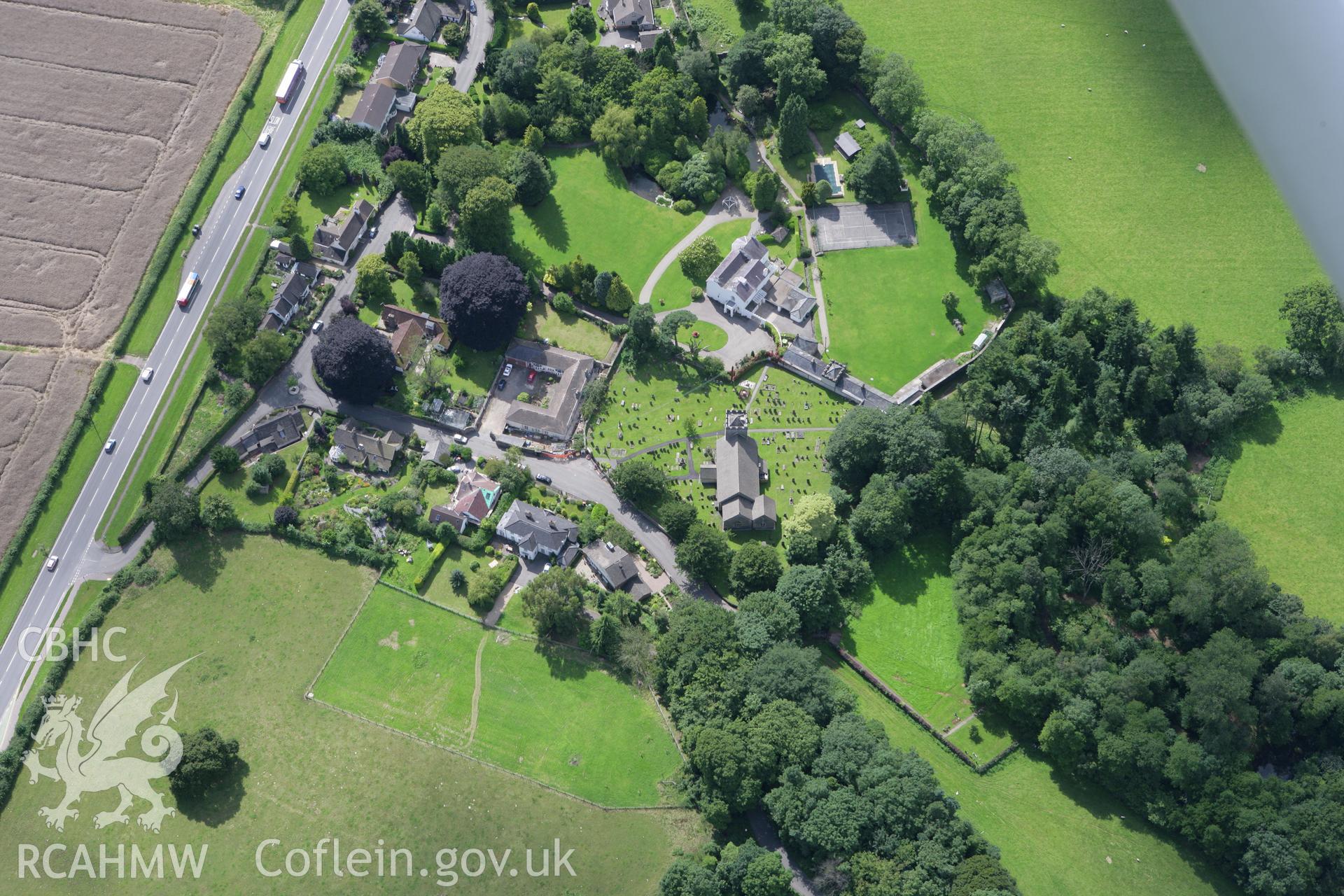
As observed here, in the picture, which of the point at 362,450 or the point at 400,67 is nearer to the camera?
the point at 362,450

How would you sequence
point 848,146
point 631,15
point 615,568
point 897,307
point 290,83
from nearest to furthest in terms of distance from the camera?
point 615,568 → point 897,307 → point 848,146 → point 290,83 → point 631,15

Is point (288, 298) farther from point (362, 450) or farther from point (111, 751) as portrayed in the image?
point (111, 751)

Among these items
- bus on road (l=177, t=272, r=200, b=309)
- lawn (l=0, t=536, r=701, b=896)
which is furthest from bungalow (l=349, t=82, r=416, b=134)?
lawn (l=0, t=536, r=701, b=896)

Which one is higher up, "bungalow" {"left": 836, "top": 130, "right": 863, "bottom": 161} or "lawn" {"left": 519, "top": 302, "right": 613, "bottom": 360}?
"bungalow" {"left": 836, "top": 130, "right": 863, "bottom": 161}

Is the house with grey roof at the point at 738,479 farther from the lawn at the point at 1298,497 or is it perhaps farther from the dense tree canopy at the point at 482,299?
the lawn at the point at 1298,497

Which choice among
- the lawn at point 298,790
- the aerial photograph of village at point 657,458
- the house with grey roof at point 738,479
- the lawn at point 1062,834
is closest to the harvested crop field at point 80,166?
the aerial photograph of village at point 657,458

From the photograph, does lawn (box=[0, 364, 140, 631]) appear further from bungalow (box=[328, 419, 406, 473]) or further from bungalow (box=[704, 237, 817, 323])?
bungalow (box=[704, 237, 817, 323])

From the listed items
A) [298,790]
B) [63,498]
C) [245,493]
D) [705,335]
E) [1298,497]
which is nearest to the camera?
[298,790]

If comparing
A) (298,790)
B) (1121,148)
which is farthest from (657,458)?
(1121,148)
